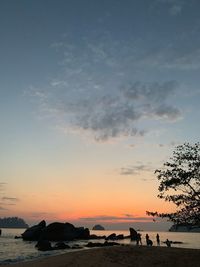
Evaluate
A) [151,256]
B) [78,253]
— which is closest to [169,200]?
[151,256]

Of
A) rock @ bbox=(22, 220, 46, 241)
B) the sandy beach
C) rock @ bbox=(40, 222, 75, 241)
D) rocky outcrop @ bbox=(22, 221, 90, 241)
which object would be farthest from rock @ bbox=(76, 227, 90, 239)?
the sandy beach

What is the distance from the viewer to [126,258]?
35875 millimetres

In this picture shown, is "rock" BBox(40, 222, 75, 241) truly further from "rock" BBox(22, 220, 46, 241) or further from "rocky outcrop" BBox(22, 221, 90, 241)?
"rock" BBox(22, 220, 46, 241)

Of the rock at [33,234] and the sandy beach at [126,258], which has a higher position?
the rock at [33,234]

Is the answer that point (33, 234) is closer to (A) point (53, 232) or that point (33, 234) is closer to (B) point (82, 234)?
(A) point (53, 232)

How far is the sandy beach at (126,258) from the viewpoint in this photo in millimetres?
33375

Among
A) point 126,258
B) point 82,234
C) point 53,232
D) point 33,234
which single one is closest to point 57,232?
point 53,232

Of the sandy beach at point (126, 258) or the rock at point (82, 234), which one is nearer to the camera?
the sandy beach at point (126, 258)

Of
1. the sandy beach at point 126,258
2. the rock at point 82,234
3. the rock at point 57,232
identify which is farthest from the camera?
the rock at point 82,234

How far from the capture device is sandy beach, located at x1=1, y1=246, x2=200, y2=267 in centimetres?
3338

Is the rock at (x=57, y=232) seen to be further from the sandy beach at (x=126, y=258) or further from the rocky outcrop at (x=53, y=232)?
the sandy beach at (x=126, y=258)

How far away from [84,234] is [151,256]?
125612mm

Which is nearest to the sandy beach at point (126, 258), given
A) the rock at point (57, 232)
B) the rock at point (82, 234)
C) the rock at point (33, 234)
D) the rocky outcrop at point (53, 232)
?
the rock at point (57, 232)

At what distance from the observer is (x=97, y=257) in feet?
118
